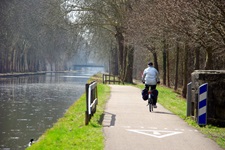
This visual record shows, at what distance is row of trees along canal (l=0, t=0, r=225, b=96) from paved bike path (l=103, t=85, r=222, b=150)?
448 cm

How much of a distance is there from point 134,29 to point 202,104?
18.3m

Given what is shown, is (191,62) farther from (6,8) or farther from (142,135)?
(142,135)

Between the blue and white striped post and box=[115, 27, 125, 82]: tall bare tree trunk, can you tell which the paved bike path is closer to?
the blue and white striped post

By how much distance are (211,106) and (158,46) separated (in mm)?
21372

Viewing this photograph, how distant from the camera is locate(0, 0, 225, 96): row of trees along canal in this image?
1716 cm

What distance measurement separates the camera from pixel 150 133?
395 inches

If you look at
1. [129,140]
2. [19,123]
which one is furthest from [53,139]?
[19,123]

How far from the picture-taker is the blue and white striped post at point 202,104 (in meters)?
10.9

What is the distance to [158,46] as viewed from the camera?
1266 inches

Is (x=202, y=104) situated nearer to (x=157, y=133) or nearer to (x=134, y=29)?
(x=157, y=133)

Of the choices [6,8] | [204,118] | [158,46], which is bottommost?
[204,118]

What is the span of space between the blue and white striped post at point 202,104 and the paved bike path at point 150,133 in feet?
1.33

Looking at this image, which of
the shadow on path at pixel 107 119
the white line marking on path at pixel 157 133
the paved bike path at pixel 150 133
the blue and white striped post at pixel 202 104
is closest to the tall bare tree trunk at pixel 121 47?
the shadow on path at pixel 107 119

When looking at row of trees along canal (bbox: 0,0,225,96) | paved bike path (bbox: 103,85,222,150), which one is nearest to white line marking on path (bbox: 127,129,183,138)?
paved bike path (bbox: 103,85,222,150)
